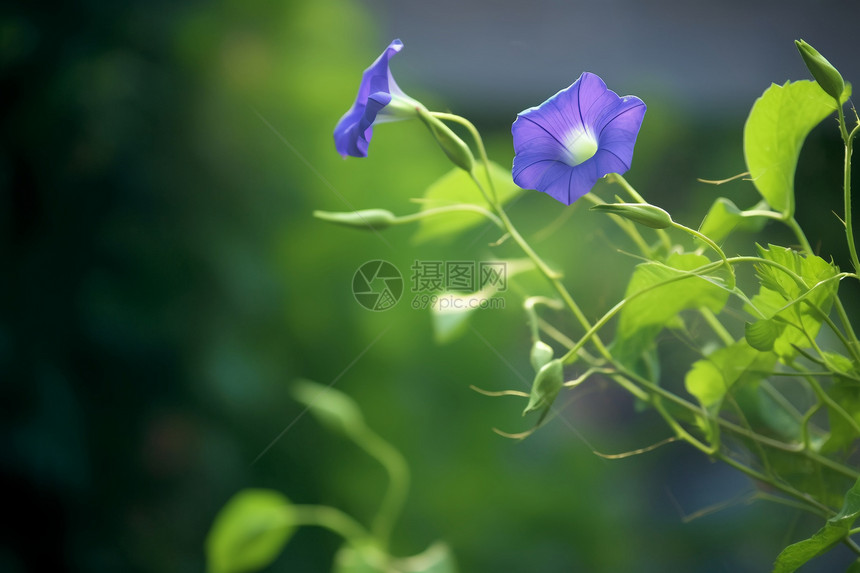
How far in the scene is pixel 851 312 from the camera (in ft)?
1.39

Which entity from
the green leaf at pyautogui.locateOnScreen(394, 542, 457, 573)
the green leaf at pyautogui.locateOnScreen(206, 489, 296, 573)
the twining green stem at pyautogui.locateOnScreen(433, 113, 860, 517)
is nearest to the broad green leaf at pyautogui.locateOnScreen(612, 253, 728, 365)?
the twining green stem at pyautogui.locateOnScreen(433, 113, 860, 517)

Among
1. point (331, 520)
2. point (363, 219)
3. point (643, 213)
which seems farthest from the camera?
point (331, 520)

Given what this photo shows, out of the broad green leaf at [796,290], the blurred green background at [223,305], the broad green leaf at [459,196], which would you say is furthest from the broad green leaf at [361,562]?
the broad green leaf at [796,290]

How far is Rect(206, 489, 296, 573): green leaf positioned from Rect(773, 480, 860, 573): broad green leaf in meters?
0.40

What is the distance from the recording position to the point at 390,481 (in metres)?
0.73

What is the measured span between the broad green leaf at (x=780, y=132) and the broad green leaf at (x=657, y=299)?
50mm

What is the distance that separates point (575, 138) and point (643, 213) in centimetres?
4

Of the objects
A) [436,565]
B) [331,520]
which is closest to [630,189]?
[436,565]

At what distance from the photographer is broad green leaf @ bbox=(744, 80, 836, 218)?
252mm

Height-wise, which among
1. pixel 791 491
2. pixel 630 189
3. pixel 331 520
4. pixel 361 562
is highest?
pixel 630 189

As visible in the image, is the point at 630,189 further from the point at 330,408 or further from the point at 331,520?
the point at 331,520

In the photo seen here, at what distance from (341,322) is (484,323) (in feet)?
0.97

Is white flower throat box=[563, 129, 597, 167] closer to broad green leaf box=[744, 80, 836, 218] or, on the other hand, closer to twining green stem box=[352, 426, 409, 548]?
broad green leaf box=[744, 80, 836, 218]

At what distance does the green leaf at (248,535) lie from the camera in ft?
1.65
